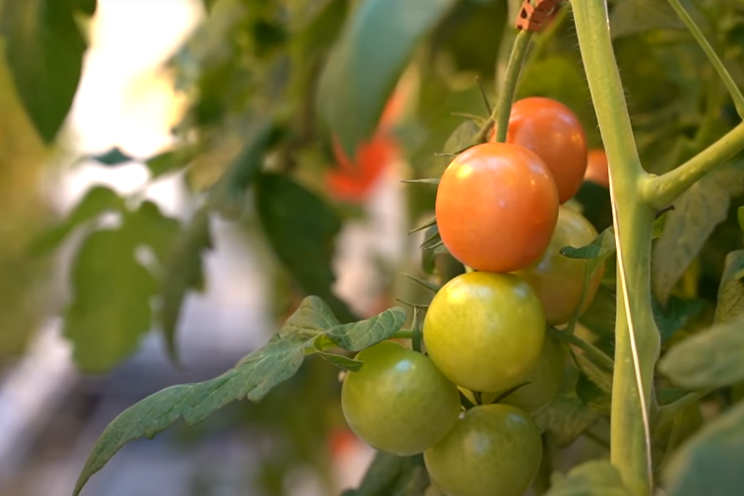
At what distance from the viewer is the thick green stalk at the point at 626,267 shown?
0.19m

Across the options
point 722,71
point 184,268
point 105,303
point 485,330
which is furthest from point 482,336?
point 105,303

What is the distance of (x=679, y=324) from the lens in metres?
0.29

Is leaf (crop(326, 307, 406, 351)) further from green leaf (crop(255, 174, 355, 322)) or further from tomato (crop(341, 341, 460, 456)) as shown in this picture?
green leaf (crop(255, 174, 355, 322))

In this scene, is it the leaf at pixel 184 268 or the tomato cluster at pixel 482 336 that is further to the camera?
the leaf at pixel 184 268

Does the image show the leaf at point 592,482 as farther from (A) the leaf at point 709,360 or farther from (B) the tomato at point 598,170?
(B) the tomato at point 598,170

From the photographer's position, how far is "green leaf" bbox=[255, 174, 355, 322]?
1.56ft

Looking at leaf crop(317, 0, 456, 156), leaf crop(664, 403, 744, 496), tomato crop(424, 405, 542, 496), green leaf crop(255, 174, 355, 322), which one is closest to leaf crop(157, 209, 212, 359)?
green leaf crop(255, 174, 355, 322)

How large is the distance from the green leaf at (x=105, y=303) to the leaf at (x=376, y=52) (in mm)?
295

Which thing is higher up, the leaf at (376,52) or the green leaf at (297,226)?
the leaf at (376,52)

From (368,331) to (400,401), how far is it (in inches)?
0.9

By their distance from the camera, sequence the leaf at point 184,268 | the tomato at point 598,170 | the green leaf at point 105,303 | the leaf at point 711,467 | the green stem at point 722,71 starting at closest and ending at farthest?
the leaf at point 711,467 → the green stem at point 722,71 → the tomato at point 598,170 → the leaf at point 184,268 → the green leaf at point 105,303

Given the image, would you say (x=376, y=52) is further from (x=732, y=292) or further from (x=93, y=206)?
(x=93, y=206)

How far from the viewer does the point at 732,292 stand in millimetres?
235

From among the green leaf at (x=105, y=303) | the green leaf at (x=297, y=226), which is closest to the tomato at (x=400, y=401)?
the green leaf at (x=297, y=226)
